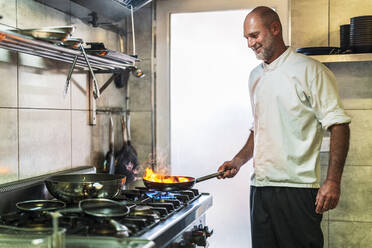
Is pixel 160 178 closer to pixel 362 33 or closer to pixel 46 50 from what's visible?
pixel 46 50

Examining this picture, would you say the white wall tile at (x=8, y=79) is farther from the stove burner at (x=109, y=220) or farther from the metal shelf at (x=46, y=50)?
the stove burner at (x=109, y=220)

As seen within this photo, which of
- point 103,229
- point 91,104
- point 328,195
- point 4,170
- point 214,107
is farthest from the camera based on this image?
point 214,107

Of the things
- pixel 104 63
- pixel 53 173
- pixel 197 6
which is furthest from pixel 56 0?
pixel 197 6

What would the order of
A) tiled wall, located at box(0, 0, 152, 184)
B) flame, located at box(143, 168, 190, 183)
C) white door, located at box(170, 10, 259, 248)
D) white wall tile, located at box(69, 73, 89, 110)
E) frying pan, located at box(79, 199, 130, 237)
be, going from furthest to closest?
1. white door, located at box(170, 10, 259, 248)
2. white wall tile, located at box(69, 73, 89, 110)
3. flame, located at box(143, 168, 190, 183)
4. tiled wall, located at box(0, 0, 152, 184)
5. frying pan, located at box(79, 199, 130, 237)

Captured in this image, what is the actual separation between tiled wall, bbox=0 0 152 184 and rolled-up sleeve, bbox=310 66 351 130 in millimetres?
1093

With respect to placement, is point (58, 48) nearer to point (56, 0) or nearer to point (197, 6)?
point (56, 0)

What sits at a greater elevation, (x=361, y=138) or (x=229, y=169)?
(x=361, y=138)

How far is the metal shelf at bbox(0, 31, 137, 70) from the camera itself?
1317 mm

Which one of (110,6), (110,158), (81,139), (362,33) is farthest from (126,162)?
(362,33)

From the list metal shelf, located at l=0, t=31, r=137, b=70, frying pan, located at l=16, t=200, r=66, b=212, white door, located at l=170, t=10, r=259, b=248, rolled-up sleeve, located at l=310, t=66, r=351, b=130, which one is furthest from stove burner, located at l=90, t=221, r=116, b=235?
white door, located at l=170, t=10, r=259, b=248

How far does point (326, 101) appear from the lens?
5.87ft

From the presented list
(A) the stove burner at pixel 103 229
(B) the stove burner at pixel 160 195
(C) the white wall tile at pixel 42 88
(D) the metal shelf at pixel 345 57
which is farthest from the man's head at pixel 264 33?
(A) the stove burner at pixel 103 229

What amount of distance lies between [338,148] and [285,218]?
0.39 m

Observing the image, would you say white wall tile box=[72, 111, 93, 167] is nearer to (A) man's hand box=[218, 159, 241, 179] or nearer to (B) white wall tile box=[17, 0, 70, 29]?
(B) white wall tile box=[17, 0, 70, 29]
